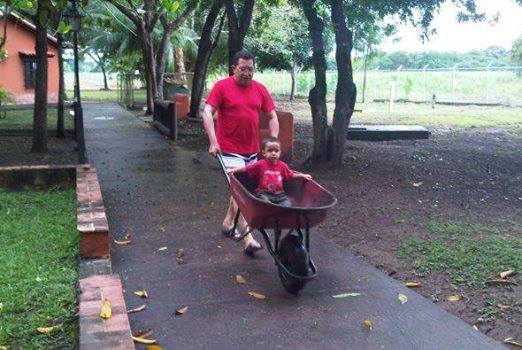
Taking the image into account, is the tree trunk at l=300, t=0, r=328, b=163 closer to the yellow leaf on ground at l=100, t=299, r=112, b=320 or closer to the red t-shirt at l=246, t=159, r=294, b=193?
the red t-shirt at l=246, t=159, r=294, b=193

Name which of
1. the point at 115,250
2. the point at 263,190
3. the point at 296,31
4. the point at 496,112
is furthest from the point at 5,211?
the point at 296,31

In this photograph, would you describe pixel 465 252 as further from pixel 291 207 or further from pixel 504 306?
pixel 291 207

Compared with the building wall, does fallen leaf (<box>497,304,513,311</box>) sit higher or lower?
lower

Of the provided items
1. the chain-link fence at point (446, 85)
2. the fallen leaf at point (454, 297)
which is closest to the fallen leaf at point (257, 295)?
the fallen leaf at point (454, 297)

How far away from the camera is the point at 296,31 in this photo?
36531 millimetres

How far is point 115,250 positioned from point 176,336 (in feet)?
7.39

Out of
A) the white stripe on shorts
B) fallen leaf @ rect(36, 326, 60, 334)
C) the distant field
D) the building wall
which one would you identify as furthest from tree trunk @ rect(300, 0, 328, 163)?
the building wall

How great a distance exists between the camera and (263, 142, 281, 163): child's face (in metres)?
5.47

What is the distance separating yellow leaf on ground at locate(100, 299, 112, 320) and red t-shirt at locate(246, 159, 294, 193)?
1839 mm

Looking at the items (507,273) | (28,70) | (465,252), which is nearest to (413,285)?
(507,273)

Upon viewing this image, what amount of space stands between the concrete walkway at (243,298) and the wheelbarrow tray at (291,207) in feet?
1.99

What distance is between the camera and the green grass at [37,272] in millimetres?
4125

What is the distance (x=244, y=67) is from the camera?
5.82m

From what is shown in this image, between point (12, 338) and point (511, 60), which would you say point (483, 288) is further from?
point (511, 60)
